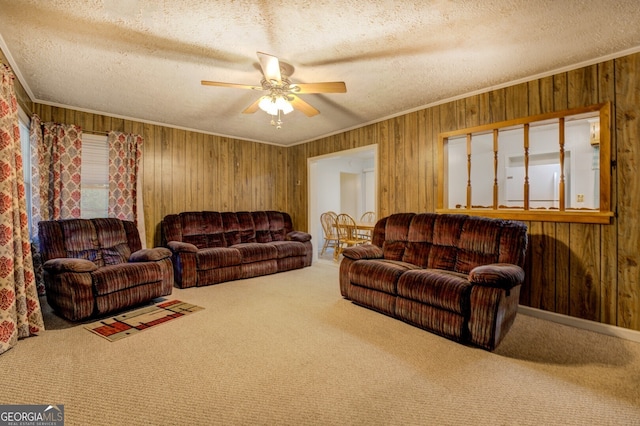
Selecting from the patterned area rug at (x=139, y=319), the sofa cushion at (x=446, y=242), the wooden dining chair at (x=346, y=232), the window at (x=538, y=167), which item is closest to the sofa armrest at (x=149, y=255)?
the patterned area rug at (x=139, y=319)

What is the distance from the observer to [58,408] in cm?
160

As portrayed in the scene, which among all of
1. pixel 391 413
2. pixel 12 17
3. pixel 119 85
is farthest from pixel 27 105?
pixel 391 413

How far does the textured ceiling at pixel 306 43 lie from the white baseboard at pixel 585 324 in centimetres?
236

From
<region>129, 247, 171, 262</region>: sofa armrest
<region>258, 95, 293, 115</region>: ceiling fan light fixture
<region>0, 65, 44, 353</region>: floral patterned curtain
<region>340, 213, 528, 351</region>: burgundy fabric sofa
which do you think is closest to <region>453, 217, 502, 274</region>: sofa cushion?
<region>340, 213, 528, 351</region>: burgundy fabric sofa

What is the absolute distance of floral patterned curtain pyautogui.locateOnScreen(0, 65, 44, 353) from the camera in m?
2.24

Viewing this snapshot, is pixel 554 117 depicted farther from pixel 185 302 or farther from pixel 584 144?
pixel 185 302

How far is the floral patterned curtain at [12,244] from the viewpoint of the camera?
224 centimetres

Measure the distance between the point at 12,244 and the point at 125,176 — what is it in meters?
2.16

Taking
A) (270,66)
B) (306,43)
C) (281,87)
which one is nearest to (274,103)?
(281,87)

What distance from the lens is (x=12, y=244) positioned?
2.30 metres

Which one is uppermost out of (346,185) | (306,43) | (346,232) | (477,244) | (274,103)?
(306,43)

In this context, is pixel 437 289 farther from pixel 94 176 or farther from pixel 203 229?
pixel 94 176

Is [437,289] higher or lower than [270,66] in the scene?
lower

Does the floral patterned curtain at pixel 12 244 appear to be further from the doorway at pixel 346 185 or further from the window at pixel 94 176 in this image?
the doorway at pixel 346 185
